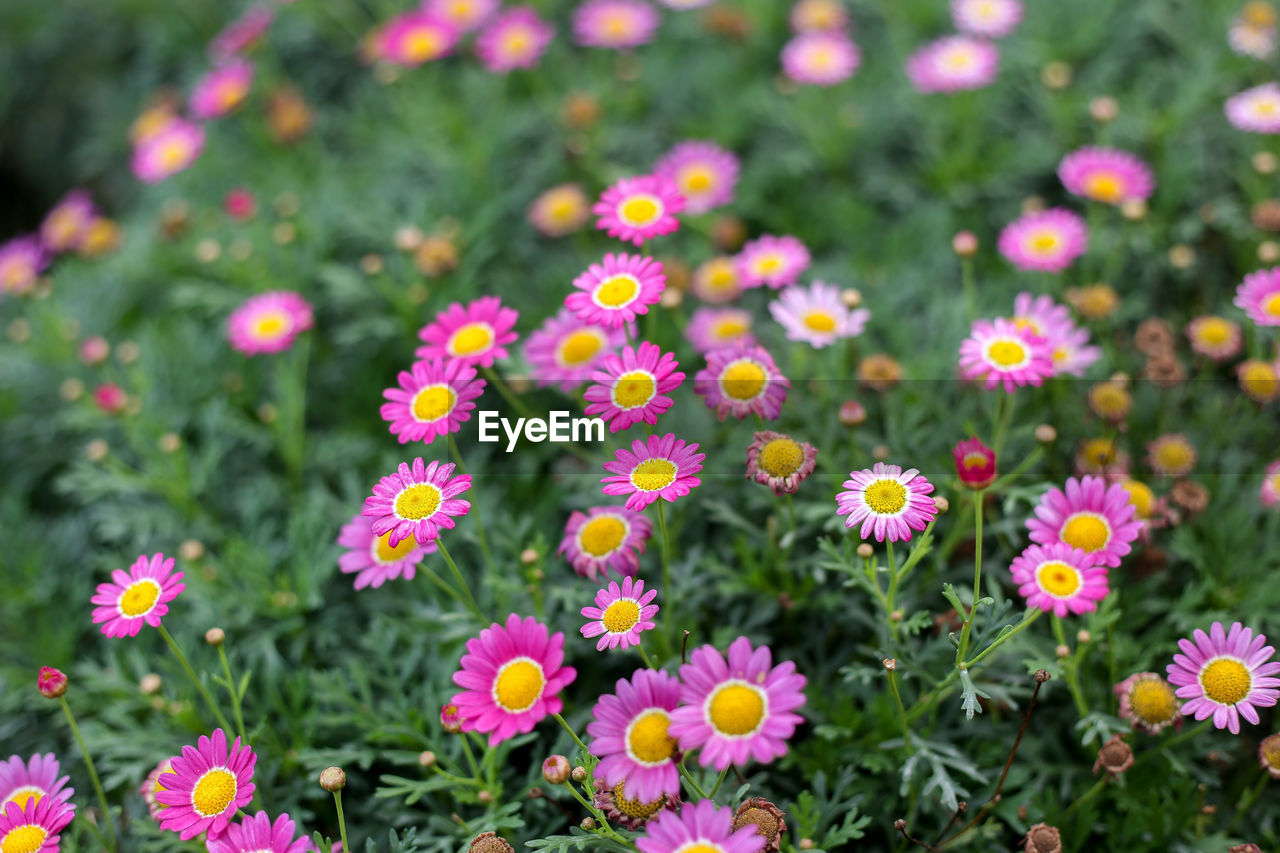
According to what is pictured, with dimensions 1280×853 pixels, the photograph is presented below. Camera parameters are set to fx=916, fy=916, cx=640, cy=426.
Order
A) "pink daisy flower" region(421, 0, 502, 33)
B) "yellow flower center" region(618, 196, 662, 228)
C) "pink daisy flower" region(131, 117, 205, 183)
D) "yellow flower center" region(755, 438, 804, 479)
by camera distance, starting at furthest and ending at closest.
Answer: "pink daisy flower" region(421, 0, 502, 33) → "pink daisy flower" region(131, 117, 205, 183) → "yellow flower center" region(618, 196, 662, 228) → "yellow flower center" region(755, 438, 804, 479)

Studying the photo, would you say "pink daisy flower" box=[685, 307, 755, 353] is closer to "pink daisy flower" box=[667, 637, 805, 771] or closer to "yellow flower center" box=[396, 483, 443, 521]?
"yellow flower center" box=[396, 483, 443, 521]

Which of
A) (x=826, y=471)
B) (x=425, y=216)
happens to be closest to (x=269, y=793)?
(x=826, y=471)

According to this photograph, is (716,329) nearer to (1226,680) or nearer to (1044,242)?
(1044,242)

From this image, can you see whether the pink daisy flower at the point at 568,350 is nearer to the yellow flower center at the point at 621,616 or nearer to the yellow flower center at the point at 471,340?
the yellow flower center at the point at 471,340

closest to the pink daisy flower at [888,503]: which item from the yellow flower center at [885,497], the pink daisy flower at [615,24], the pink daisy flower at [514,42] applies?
the yellow flower center at [885,497]

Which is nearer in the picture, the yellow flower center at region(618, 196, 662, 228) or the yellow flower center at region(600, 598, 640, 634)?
the yellow flower center at region(600, 598, 640, 634)

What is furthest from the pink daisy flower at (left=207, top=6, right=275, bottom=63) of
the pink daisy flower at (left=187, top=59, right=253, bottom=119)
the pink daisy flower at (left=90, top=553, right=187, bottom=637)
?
the pink daisy flower at (left=90, top=553, right=187, bottom=637)
